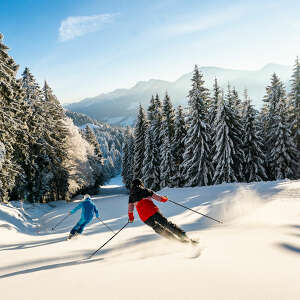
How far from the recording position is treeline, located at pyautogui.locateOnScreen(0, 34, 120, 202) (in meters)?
16.3

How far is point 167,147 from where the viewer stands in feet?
103

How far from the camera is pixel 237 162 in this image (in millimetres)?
27266

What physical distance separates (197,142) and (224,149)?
320 centimetres

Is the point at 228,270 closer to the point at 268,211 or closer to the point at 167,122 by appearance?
the point at 268,211

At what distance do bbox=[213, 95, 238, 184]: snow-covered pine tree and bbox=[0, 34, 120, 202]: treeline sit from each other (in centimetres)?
1941

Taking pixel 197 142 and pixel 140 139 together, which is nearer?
pixel 197 142

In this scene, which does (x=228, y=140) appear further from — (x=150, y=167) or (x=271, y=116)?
(x=150, y=167)

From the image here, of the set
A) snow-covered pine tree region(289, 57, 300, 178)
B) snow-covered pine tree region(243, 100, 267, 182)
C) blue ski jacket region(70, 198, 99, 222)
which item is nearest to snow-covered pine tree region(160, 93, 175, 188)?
snow-covered pine tree region(243, 100, 267, 182)

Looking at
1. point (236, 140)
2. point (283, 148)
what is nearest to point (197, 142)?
point (236, 140)

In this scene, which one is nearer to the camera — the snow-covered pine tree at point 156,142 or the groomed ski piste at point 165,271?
the groomed ski piste at point 165,271

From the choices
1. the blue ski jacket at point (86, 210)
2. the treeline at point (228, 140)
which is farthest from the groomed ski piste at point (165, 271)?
the treeline at point (228, 140)

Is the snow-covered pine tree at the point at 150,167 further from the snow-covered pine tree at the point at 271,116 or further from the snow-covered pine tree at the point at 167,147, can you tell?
the snow-covered pine tree at the point at 271,116

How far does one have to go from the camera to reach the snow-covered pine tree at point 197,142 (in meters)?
27.0

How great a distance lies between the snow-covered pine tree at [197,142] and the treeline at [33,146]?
16283 millimetres
